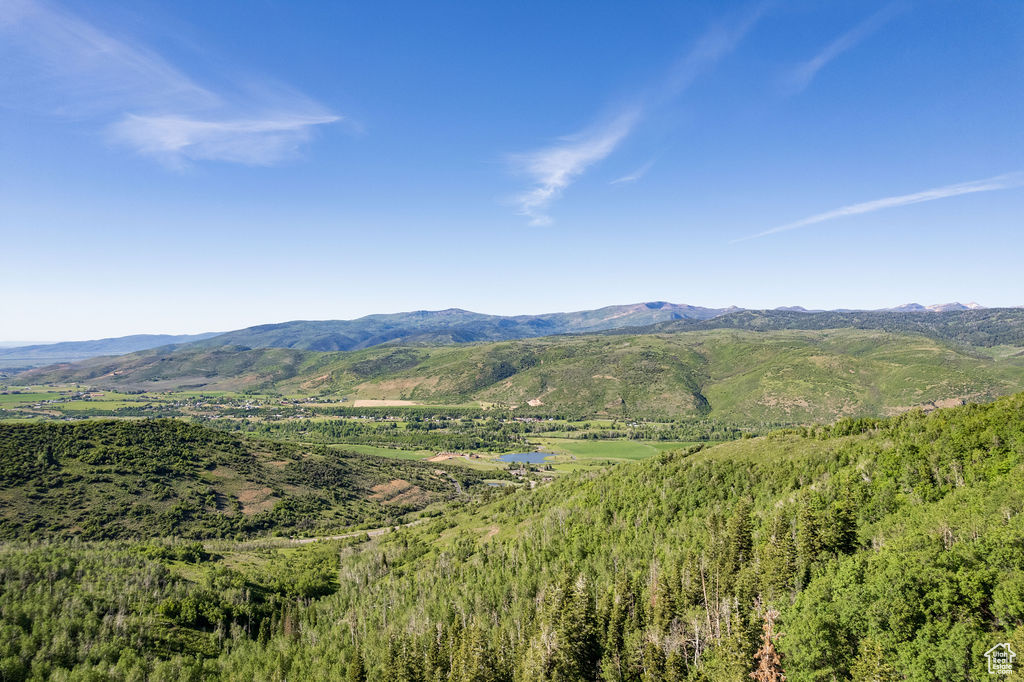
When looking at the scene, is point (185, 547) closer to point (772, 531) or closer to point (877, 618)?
point (772, 531)

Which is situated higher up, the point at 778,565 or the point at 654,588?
the point at 778,565

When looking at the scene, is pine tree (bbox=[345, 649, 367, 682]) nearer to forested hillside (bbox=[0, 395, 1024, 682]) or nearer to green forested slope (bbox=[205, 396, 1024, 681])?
forested hillside (bbox=[0, 395, 1024, 682])

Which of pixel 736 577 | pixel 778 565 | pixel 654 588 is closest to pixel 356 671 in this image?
pixel 654 588

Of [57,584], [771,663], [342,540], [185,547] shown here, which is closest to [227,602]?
[57,584]

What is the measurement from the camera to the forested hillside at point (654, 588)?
50.7 metres

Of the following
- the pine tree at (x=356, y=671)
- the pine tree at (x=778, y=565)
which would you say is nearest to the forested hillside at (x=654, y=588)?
the pine tree at (x=778, y=565)

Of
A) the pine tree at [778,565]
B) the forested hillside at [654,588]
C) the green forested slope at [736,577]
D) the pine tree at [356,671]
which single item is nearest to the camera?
the green forested slope at [736,577]

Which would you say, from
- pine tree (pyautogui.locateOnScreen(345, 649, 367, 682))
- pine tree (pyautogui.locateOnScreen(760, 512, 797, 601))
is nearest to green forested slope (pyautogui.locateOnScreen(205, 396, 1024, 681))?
pine tree (pyautogui.locateOnScreen(760, 512, 797, 601))

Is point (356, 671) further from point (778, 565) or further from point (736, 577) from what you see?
point (778, 565)

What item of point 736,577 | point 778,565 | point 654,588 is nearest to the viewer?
point 778,565

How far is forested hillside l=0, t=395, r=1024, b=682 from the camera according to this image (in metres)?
50.7

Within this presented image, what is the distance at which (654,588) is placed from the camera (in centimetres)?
8206

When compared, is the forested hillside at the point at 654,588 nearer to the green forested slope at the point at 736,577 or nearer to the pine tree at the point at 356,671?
the green forested slope at the point at 736,577

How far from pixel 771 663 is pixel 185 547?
15172 cm
